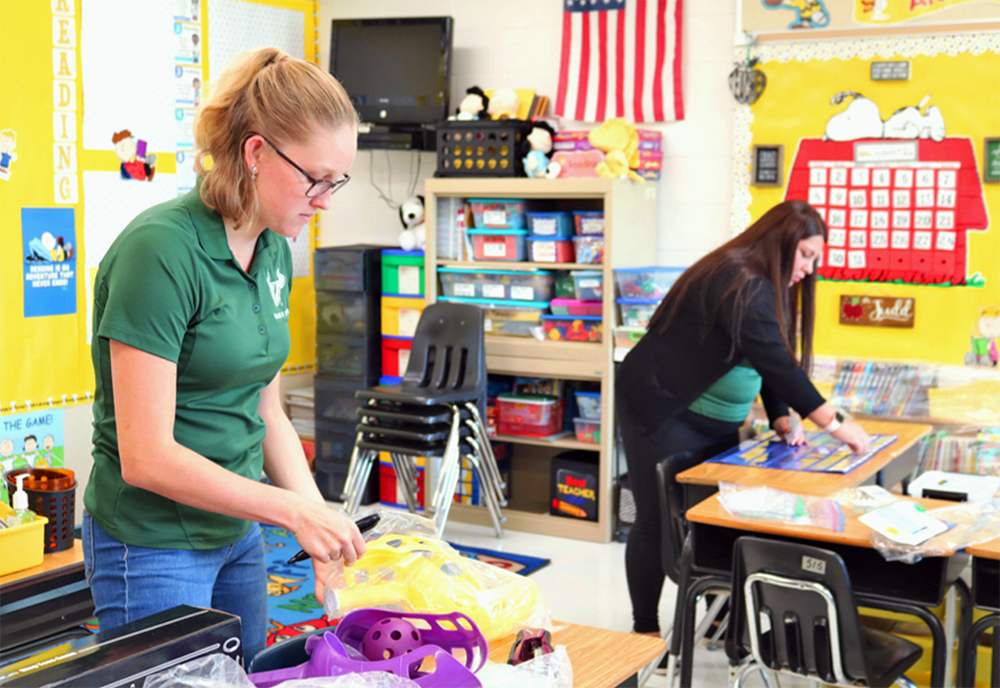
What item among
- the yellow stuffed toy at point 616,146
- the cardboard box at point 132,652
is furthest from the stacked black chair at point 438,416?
the cardboard box at point 132,652

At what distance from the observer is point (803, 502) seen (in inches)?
98.3

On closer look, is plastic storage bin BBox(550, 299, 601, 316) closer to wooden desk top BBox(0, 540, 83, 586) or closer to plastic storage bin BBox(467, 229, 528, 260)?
plastic storage bin BBox(467, 229, 528, 260)

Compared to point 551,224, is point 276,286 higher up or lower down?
lower down

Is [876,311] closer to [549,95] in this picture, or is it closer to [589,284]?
[589,284]

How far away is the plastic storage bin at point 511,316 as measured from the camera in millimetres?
4574

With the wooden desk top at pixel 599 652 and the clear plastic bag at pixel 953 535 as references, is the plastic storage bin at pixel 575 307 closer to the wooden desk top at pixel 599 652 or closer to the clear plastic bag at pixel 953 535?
the clear plastic bag at pixel 953 535

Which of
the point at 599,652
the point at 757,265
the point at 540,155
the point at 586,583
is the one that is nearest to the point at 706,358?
the point at 757,265

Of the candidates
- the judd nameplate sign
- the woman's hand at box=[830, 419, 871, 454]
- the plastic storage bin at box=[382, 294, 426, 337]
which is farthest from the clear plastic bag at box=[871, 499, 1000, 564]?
the plastic storage bin at box=[382, 294, 426, 337]

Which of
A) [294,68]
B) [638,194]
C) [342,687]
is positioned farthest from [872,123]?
[342,687]

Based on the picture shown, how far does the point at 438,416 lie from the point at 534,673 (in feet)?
9.48

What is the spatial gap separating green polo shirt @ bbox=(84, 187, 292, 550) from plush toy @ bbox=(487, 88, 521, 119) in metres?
3.35

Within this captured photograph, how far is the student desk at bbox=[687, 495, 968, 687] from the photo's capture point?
2.23 meters

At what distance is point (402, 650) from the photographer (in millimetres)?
1211

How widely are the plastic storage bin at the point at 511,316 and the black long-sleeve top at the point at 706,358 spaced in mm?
1446
